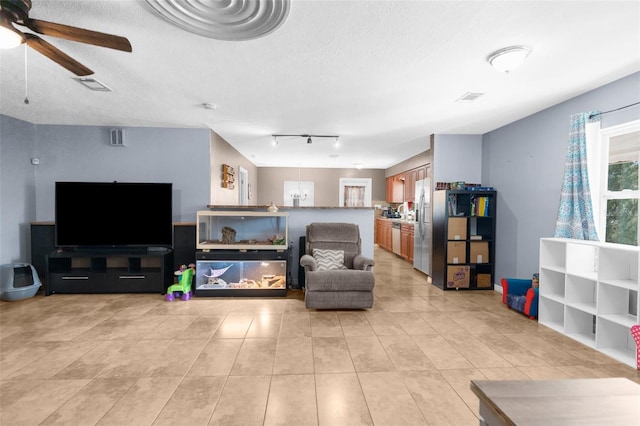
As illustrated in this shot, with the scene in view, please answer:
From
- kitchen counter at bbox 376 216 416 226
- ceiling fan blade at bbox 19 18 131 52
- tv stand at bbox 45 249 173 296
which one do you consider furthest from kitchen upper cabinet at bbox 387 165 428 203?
ceiling fan blade at bbox 19 18 131 52

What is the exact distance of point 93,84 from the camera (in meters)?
3.00

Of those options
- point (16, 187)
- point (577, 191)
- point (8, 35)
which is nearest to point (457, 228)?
point (577, 191)

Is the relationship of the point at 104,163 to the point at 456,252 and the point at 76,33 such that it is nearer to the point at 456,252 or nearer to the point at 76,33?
the point at 76,33

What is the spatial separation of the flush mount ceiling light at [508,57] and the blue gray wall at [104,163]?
378cm

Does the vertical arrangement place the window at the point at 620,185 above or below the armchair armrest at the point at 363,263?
above

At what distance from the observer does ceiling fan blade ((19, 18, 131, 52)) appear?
5.51 feet

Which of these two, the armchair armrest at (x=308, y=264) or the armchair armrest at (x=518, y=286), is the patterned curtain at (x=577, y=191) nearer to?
the armchair armrest at (x=518, y=286)

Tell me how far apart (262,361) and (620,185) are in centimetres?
371

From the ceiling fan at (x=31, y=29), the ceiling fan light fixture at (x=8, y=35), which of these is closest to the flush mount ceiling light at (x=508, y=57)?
the ceiling fan at (x=31, y=29)

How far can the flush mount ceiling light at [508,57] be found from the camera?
225 cm

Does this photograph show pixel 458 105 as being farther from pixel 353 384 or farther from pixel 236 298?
pixel 236 298

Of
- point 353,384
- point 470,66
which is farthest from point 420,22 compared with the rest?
point 353,384

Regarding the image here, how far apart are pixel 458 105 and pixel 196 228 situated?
3790 mm

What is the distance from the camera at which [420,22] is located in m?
1.96
